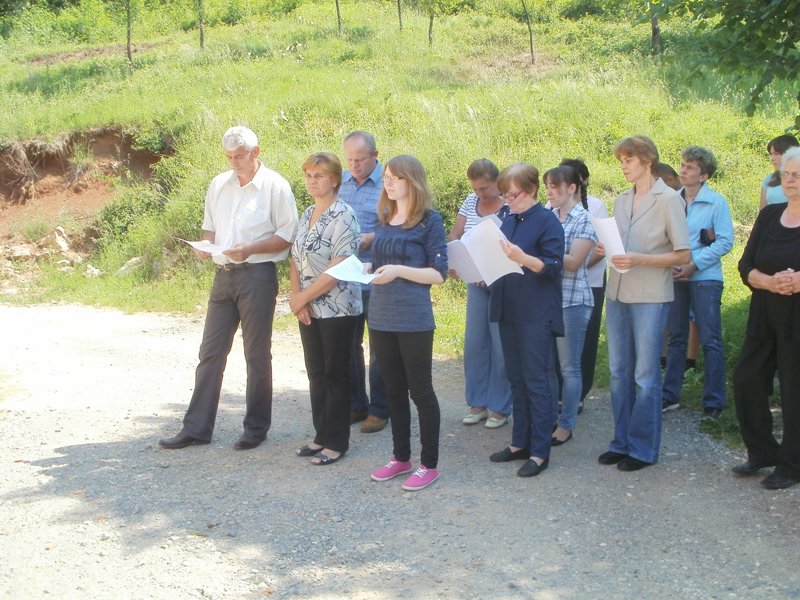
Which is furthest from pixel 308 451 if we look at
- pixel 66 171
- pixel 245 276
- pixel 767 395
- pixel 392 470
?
pixel 66 171

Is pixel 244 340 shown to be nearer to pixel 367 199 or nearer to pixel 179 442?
pixel 179 442

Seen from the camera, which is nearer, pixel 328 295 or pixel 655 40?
pixel 328 295

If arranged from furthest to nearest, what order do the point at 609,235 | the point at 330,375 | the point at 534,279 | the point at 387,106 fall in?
the point at 387,106
the point at 330,375
the point at 534,279
the point at 609,235

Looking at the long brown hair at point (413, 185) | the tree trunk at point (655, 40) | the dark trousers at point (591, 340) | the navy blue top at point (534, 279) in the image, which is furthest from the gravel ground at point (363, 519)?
the tree trunk at point (655, 40)

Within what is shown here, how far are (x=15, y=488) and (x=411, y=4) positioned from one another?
93.0ft

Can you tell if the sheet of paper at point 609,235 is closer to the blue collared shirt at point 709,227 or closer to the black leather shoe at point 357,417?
the blue collared shirt at point 709,227

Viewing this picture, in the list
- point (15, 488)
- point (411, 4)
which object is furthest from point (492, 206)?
point (411, 4)

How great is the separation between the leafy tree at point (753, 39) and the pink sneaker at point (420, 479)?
13.5ft

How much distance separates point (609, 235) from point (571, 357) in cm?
120

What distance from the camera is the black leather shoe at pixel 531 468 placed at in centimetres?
598

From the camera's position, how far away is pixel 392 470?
6.00m

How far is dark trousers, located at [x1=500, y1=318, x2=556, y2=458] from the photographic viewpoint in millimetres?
6000

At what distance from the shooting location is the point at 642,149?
5.90 m

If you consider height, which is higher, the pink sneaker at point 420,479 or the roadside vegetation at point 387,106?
the roadside vegetation at point 387,106
